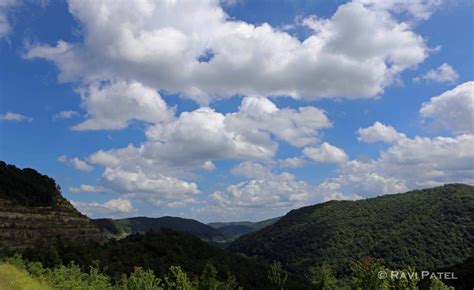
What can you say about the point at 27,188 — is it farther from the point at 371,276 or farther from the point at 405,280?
the point at 405,280

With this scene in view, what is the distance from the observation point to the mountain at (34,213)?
12419 centimetres

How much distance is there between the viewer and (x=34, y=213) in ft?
467

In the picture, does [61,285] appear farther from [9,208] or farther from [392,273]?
[9,208]

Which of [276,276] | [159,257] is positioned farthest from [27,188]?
[276,276]

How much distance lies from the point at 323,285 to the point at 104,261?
8889 cm

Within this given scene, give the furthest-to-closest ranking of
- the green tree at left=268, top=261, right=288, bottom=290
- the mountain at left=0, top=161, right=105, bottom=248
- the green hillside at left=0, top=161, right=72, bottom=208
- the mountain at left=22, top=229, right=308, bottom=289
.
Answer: the green hillside at left=0, top=161, right=72, bottom=208 → the mountain at left=0, top=161, right=105, bottom=248 → the mountain at left=22, top=229, right=308, bottom=289 → the green tree at left=268, top=261, right=288, bottom=290

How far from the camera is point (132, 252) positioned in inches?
5915

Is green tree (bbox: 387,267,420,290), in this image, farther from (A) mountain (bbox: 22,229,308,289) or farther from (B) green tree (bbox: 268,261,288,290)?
(A) mountain (bbox: 22,229,308,289)

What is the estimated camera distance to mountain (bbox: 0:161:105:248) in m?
124

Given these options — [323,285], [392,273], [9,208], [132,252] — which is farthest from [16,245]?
[392,273]

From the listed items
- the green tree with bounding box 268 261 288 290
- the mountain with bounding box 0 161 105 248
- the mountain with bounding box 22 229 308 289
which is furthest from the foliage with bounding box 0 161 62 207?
the green tree with bounding box 268 261 288 290

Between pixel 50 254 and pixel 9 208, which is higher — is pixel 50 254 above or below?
below

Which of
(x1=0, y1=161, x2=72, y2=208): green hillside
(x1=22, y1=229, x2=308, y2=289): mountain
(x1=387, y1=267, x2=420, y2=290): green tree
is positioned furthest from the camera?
(x1=0, y1=161, x2=72, y2=208): green hillside

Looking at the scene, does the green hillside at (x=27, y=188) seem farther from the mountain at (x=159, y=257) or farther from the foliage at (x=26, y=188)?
the mountain at (x=159, y=257)
